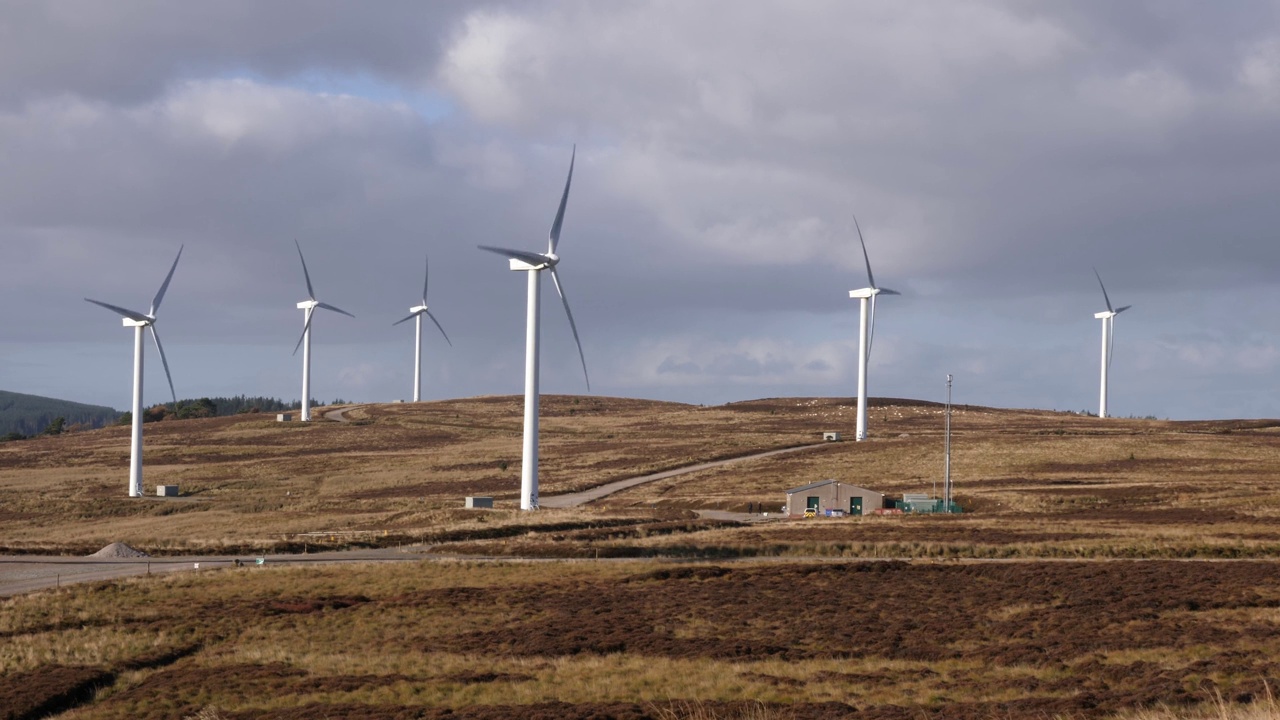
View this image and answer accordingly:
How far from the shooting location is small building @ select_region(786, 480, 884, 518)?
3661 inches

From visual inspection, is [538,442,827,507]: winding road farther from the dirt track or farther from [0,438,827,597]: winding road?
the dirt track

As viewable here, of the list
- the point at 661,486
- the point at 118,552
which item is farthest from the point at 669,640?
the point at 661,486

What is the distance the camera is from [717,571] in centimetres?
5584

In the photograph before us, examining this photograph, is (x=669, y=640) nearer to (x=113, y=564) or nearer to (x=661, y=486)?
(x=113, y=564)

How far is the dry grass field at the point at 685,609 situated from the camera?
103ft

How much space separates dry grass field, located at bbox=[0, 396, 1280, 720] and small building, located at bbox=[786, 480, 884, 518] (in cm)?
439

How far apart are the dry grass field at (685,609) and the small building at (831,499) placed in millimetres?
4389

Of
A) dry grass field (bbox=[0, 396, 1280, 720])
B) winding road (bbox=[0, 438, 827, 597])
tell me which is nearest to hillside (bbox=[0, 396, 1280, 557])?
dry grass field (bbox=[0, 396, 1280, 720])

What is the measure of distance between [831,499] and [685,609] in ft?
160

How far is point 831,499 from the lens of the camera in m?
93.2

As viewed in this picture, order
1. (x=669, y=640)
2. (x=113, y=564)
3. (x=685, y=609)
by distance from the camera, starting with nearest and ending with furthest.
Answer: (x=669, y=640)
(x=685, y=609)
(x=113, y=564)

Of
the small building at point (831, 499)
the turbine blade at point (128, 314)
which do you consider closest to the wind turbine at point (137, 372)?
the turbine blade at point (128, 314)

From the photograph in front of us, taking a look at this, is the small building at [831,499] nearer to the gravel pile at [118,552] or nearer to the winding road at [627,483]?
the winding road at [627,483]

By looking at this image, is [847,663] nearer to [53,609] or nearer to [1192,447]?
[53,609]
